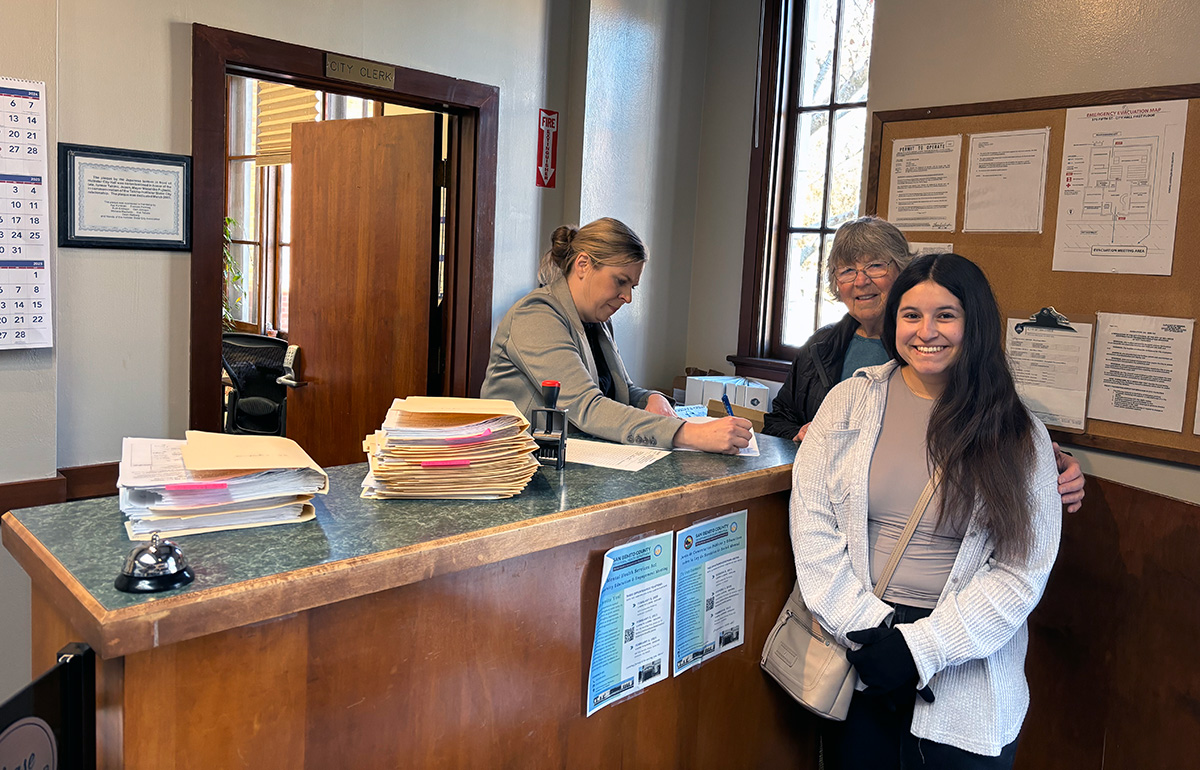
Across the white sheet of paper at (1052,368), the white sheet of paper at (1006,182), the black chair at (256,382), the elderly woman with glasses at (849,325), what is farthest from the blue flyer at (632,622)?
the black chair at (256,382)

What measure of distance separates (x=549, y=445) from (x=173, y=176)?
1.69 meters

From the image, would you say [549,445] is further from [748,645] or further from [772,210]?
[772,210]

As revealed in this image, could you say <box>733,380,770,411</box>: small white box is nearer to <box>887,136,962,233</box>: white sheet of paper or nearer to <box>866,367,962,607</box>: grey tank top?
<box>887,136,962,233</box>: white sheet of paper

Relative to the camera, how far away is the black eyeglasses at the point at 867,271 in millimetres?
2170

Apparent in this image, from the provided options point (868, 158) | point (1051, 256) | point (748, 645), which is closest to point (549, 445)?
point (748, 645)

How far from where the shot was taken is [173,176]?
8.65ft

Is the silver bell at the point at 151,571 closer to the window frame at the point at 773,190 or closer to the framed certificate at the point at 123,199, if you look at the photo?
the framed certificate at the point at 123,199

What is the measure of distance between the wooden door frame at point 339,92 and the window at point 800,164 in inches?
52.2

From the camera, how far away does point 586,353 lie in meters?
2.13

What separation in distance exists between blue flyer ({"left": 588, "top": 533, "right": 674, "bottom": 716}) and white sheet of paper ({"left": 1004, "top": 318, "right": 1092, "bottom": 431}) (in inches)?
52.9

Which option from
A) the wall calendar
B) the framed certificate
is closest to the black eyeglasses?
the framed certificate

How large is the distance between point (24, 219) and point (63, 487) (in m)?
0.71

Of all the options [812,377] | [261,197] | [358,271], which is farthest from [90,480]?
[261,197]

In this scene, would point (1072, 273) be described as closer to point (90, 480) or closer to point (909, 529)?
point (909, 529)
